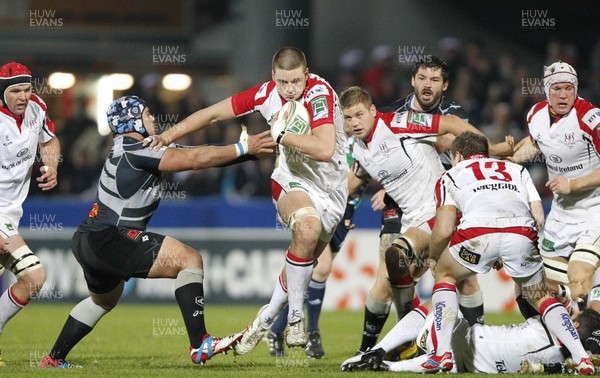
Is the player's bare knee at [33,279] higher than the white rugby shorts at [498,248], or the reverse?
the white rugby shorts at [498,248]

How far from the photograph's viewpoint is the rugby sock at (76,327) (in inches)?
394

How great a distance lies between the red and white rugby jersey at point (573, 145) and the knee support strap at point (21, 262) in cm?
483

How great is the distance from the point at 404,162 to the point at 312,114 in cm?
138

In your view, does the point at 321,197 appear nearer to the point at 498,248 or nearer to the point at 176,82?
the point at 498,248

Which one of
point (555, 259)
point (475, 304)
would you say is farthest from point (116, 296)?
point (555, 259)

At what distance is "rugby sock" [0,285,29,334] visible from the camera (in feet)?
35.5

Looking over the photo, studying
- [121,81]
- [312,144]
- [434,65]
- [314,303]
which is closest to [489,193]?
[312,144]

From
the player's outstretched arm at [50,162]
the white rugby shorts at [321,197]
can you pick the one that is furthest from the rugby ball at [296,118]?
the player's outstretched arm at [50,162]

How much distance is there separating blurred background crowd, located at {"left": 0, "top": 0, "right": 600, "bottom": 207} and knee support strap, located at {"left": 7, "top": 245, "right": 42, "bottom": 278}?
848 cm

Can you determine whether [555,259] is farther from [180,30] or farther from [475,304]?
[180,30]

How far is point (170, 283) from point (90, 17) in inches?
317

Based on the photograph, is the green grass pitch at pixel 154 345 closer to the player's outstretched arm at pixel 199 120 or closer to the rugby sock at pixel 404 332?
the rugby sock at pixel 404 332

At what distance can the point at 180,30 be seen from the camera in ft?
78.3

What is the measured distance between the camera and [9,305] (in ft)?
35.6
